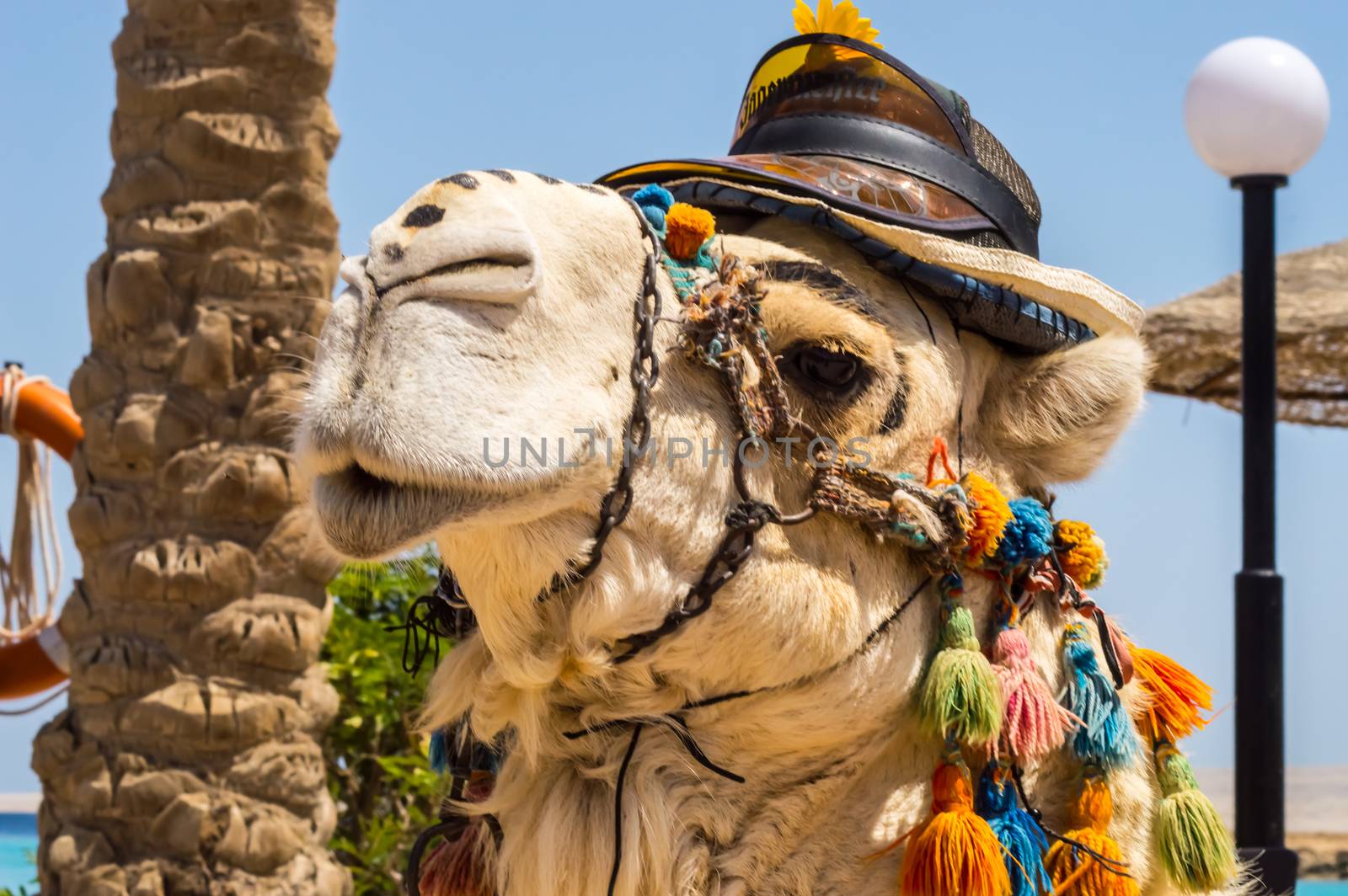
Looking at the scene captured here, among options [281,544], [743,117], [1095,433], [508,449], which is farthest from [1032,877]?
[281,544]

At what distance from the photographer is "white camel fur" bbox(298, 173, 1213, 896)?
1775mm

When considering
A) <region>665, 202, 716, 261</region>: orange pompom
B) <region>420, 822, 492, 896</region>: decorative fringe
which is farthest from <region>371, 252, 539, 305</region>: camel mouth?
<region>420, 822, 492, 896</region>: decorative fringe

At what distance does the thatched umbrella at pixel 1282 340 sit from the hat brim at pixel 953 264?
19.8 ft

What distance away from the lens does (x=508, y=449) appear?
1762 mm

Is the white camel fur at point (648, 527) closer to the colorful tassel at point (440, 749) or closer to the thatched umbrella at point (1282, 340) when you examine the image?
the colorful tassel at point (440, 749)

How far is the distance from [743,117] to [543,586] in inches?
41.4

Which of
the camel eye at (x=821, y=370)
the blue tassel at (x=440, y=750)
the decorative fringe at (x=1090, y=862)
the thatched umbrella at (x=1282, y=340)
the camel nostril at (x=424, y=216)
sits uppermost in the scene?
the thatched umbrella at (x=1282, y=340)

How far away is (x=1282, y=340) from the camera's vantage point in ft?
26.5

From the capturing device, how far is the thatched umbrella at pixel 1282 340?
26.3ft

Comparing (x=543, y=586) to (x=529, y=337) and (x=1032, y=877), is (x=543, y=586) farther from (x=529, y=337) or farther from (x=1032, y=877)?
(x=1032, y=877)

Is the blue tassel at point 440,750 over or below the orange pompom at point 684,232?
below

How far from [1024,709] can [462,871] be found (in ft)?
2.71

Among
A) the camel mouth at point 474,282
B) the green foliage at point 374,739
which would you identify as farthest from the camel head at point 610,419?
the green foliage at point 374,739

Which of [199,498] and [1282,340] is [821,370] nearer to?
[199,498]
